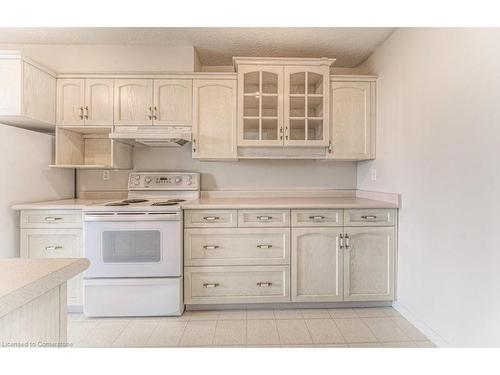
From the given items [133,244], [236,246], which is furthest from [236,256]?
[133,244]

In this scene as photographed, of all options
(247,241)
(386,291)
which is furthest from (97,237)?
(386,291)

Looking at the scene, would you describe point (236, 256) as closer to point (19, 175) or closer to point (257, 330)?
point (257, 330)

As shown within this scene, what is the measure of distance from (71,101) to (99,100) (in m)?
0.25

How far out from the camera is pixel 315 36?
237cm

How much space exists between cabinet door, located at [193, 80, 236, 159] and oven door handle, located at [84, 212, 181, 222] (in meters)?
0.65

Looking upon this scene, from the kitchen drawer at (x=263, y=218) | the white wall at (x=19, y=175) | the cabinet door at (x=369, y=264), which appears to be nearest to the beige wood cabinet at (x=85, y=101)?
the white wall at (x=19, y=175)

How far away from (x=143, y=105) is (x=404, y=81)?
2.21m

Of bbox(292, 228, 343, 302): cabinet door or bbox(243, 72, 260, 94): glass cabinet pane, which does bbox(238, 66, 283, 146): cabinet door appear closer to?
bbox(243, 72, 260, 94): glass cabinet pane

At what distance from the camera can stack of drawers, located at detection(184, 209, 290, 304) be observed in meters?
2.17

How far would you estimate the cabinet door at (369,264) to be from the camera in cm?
221

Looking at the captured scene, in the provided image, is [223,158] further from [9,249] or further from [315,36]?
[9,249]

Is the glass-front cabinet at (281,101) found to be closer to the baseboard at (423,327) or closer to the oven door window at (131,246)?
the oven door window at (131,246)

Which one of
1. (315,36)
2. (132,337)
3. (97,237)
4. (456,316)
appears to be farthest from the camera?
(315,36)
